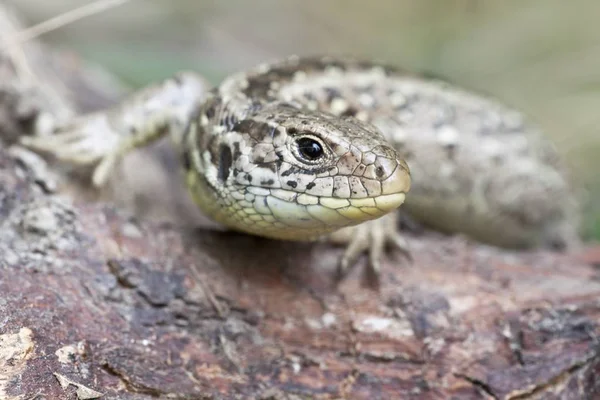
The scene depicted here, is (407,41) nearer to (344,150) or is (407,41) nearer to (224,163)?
(224,163)

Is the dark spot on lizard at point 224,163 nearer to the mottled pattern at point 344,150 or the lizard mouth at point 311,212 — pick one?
the mottled pattern at point 344,150

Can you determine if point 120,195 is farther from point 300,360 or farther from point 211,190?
point 300,360

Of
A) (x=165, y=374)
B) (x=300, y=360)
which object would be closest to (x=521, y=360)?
(x=300, y=360)

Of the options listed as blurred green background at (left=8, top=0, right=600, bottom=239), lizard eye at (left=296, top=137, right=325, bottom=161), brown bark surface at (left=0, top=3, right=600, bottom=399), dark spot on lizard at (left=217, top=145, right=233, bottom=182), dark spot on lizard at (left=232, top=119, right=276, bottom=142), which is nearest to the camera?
brown bark surface at (left=0, top=3, right=600, bottom=399)

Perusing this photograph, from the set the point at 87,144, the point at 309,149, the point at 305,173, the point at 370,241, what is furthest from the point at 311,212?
the point at 87,144

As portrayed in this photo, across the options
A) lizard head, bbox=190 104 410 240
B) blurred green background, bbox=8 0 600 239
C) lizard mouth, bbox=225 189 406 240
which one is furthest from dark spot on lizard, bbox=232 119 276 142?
blurred green background, bbox=8 0 600 239

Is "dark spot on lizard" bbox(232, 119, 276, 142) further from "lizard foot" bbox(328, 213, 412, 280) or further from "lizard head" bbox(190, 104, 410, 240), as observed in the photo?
"lizard foot" bbox(328, 213, 412, 280)

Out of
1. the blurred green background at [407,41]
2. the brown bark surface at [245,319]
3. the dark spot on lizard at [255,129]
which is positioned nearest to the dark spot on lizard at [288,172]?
the dark spot on lizard at [255,129]
